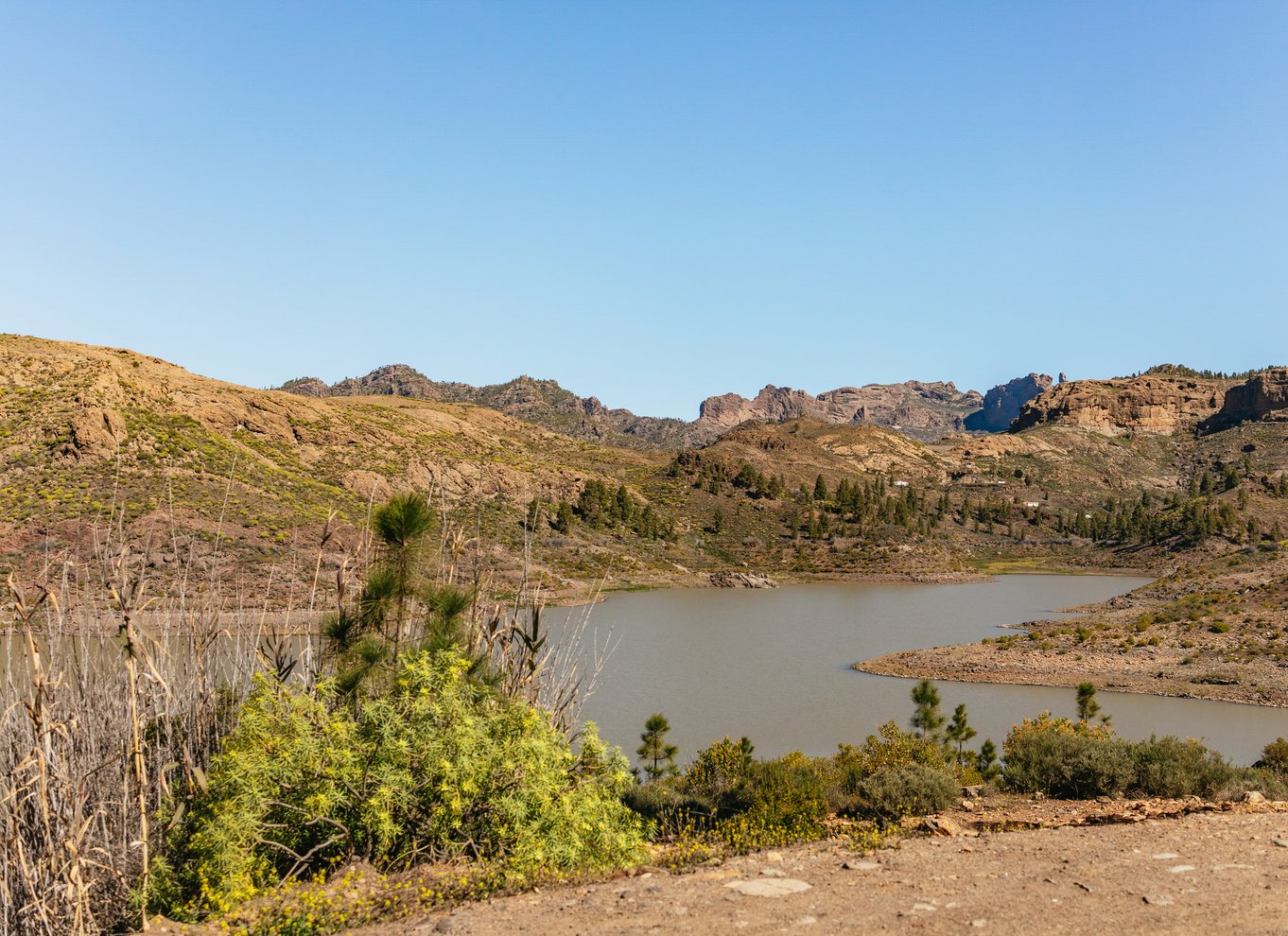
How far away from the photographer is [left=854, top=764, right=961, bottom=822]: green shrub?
13.3 meters

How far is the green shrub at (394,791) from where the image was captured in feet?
30.0

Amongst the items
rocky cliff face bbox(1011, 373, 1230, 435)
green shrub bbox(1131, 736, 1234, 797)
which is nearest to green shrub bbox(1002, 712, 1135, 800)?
green shrub bbox(1131, 736, 1234, 797)

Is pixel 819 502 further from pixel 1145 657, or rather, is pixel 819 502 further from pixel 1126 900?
pixel 1126 900

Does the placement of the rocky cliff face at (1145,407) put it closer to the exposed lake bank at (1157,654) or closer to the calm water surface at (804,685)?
the calm water surface at (804,685)

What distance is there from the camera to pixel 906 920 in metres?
8.03

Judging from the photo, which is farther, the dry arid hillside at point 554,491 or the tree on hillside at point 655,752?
the dry arid hillside at point 554,491

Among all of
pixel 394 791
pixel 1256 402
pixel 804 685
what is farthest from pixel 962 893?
pixel 1256 402

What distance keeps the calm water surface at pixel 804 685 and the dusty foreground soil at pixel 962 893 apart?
13843mm

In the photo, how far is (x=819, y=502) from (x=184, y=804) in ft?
356

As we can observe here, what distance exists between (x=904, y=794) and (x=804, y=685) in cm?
2176

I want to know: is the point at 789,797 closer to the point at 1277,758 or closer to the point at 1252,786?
the point at 1252,786

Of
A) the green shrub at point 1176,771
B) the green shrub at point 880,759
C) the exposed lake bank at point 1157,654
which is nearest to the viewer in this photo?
the green shrub at point 1176,771

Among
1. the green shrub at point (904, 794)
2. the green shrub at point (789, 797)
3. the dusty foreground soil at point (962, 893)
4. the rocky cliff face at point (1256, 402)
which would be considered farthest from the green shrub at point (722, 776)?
the rocky cliff face at point (1256, 402)

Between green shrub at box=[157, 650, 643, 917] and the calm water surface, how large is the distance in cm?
1429
